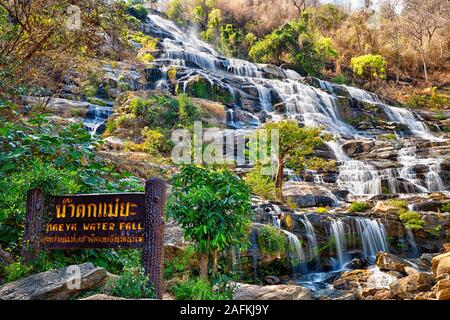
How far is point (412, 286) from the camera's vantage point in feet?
22.7

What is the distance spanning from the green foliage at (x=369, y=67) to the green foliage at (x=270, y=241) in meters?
22.7

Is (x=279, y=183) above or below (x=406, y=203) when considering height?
above

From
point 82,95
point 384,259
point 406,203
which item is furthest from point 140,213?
point 82,95

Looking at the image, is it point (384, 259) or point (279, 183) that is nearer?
point (384, 259)

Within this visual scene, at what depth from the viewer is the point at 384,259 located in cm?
868

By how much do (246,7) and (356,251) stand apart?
95.8 ft

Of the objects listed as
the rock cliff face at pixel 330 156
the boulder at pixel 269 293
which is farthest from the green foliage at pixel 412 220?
the boulder at pixel 269 293

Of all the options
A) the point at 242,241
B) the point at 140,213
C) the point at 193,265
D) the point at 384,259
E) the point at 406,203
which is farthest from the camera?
the point at 406,203

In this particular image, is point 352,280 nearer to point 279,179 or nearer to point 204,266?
point 279,179

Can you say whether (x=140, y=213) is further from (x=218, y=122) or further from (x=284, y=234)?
(x=218, y=122)

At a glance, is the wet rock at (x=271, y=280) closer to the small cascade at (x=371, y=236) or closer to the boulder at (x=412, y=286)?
the boulder at (x=412, y=286)

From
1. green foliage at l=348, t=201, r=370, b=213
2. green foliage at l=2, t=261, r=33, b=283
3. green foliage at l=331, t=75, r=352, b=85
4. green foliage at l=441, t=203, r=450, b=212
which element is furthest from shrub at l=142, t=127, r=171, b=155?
green foliage at l=331, t=75, r=352, b=85

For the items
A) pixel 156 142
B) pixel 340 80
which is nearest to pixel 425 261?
pixel 156 142

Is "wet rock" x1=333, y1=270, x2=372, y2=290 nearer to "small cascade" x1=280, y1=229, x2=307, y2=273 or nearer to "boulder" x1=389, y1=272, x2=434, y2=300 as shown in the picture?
"small cascade" x1=280, y1=229, x2=307, y2=273
